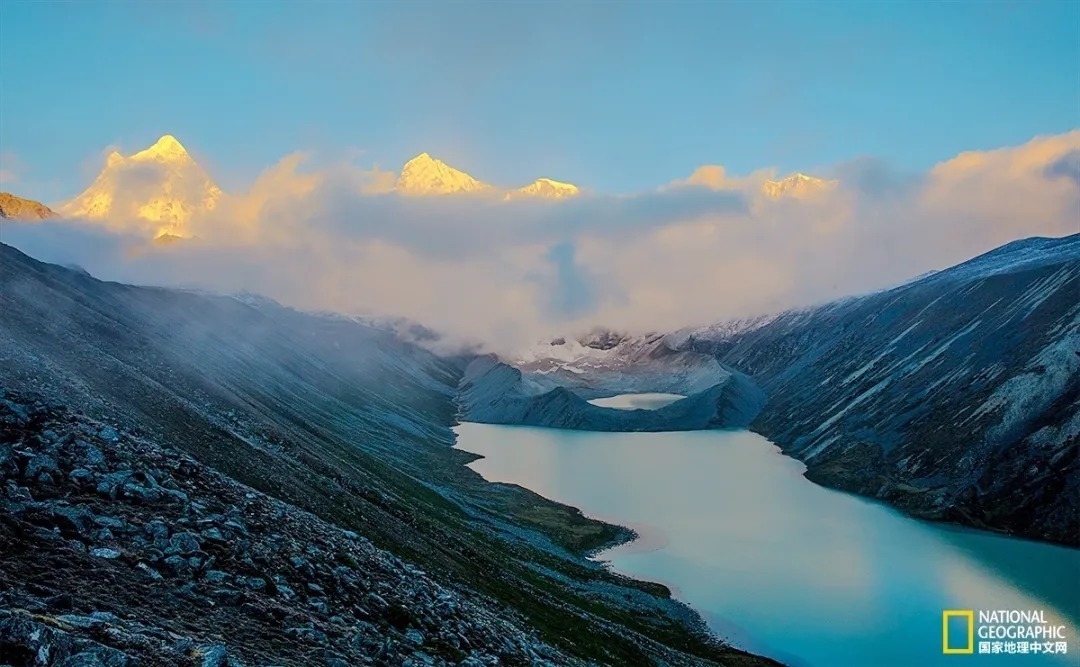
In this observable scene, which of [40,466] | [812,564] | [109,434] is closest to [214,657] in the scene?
[40,466]

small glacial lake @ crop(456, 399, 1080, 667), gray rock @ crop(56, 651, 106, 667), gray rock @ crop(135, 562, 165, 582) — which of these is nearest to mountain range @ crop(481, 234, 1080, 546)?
small glacial lake @ crop(456, 399, 1080, 667)

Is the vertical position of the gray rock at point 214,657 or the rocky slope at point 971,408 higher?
the rocky slope at point 971,408

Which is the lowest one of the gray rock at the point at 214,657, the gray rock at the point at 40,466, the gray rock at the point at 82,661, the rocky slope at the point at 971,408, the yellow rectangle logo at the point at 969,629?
the gray rock at the point at 82,661

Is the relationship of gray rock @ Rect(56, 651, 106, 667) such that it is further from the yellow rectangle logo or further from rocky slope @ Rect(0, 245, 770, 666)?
the yellow rectangle logo

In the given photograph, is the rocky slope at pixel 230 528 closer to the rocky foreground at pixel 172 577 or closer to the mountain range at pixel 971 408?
the rocky foreground at pixel 172 577

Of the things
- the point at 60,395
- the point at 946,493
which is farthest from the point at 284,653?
the point at 946,493

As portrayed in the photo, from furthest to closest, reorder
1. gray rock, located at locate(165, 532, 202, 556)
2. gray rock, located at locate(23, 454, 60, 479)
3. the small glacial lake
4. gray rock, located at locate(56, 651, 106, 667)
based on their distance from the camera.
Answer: the small glacial lake → gray rock, located at locate(23, 454, 60, 479) → gray rock, located at locate(165, 532, 202, 556) → gray rock, located at locate(56, 651, 106, 667)

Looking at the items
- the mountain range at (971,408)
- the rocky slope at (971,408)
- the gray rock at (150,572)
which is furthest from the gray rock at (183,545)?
the mountain range at (971,408)
